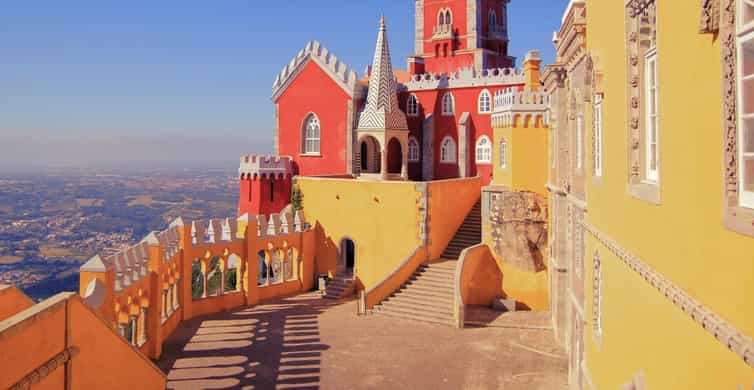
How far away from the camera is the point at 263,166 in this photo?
88.6 feet

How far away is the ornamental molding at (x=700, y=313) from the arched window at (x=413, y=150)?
23.8 meters

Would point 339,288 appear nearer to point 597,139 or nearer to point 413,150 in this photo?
point 413,150

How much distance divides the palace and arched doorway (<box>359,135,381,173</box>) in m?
0.10

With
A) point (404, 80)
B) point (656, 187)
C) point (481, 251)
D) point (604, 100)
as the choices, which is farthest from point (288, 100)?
point (656, 187)

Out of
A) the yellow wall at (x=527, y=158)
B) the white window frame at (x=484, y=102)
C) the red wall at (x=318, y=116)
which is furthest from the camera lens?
the red wall at (x=318, y=116)

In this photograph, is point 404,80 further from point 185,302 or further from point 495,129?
point 185,302

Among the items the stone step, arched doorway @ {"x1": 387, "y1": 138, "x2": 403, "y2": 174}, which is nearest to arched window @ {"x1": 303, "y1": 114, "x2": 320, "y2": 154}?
arched doorway @ {"x1": 387, "y1": 138, "x2": 403, "y2": 174}

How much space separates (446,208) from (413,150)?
824 centimetres

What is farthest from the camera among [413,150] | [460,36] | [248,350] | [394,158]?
[460,36]

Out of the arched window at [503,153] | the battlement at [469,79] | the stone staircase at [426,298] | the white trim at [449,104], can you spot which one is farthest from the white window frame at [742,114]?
the white trim at [449,104]

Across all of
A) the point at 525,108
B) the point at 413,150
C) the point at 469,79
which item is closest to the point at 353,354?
the point at 525,108

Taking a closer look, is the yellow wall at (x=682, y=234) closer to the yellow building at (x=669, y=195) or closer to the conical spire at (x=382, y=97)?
the yellow building at (x=669, y=195)

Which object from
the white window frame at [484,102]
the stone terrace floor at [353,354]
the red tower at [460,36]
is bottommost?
the stone terrace floor at [353,354]

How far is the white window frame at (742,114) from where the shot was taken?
11.3 feet
